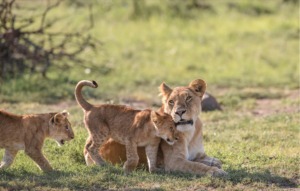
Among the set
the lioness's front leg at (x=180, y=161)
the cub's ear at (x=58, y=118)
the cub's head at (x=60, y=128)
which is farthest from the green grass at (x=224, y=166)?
the cub's ear at (x=58, y=118)

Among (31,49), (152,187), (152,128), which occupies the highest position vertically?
(31,49)

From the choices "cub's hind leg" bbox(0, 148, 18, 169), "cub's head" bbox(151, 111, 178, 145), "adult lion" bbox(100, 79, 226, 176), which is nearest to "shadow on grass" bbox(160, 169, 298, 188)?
"adult lion" bbox(100, 79, 226, 176)

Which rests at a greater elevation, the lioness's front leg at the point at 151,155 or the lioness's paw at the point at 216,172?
the lioness's front leg at the point at 151,155

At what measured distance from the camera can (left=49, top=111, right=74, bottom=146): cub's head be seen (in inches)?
290

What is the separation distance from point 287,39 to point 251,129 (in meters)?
7.89

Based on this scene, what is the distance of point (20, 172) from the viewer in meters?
7.18

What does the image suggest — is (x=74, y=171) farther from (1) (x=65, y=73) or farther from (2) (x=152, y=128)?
(1) (x=65, y=73)

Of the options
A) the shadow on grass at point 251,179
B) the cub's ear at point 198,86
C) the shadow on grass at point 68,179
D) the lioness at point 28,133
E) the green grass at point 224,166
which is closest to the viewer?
the shadow on grass at point 68,179

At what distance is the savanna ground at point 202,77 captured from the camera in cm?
706

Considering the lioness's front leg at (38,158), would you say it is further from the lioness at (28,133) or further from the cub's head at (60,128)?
the cub's head at (60,128)

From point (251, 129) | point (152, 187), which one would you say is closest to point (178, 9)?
point (251, 129)

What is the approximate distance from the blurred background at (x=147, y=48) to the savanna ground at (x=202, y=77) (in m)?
0.03

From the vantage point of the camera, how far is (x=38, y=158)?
7168 millimetres

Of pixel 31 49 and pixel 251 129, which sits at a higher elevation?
pixel 31 49
